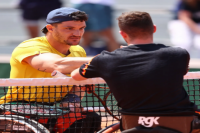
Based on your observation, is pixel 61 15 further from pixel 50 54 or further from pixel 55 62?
pixel 55 62

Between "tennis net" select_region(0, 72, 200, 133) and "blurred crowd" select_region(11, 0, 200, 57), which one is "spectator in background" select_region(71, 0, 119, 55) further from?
"tennis net" select_region(0, 72, 200, 133)

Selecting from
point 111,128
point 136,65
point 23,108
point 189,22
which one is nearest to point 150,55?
point 136,65

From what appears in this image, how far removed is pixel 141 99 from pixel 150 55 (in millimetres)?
303

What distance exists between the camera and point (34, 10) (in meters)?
5.91

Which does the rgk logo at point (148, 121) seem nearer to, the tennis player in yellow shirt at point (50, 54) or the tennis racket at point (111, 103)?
the tennis racket at point (111, 103)

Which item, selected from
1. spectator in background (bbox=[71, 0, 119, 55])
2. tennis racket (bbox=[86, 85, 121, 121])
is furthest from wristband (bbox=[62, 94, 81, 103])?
spectator in background (bbox=[71, 0, 119, 55])

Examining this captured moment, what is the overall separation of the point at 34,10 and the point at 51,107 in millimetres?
3408

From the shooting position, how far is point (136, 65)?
2.33 metres

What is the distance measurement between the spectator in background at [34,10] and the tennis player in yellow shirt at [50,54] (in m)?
2.48

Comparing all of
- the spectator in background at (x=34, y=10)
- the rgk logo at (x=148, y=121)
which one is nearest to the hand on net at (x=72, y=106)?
the rgk logo at (x=148, y=121)

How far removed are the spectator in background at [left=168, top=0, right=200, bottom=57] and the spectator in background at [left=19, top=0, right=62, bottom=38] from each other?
2.02m

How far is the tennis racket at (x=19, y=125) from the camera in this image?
2760mm

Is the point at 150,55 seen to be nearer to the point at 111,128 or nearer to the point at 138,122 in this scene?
the point at 138,122

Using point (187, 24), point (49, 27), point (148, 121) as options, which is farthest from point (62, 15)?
point (187, 24)
